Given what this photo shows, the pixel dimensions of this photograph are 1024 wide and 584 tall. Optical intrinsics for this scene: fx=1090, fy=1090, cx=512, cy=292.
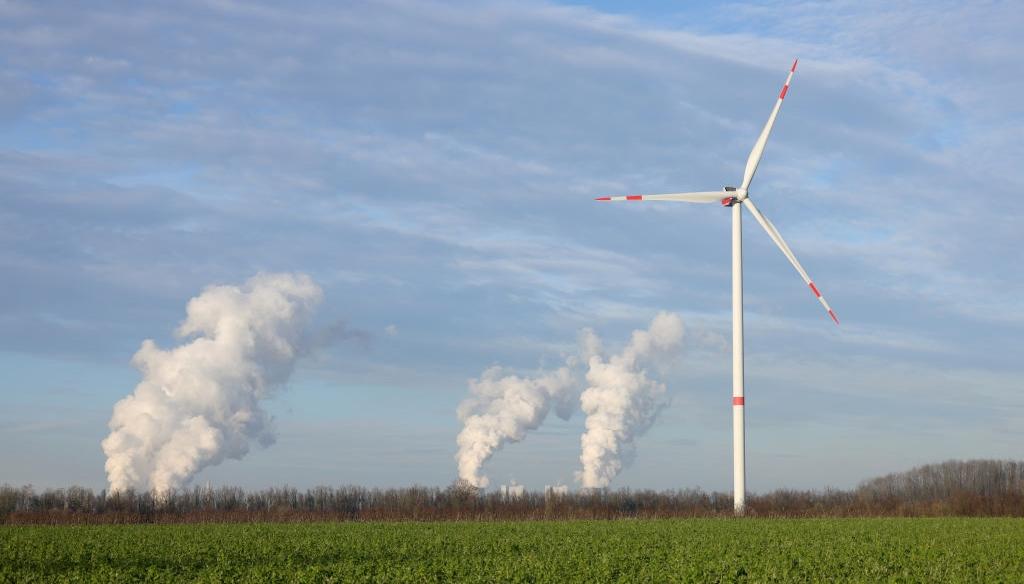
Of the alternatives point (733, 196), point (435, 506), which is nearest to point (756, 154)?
point (733, 196)

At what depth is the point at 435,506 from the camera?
86500mm

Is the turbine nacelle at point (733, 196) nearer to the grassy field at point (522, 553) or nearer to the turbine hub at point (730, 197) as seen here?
the turbine hub at point (730, 197)

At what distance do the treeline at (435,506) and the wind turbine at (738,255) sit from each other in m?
8.09

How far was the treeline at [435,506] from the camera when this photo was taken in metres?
77.7

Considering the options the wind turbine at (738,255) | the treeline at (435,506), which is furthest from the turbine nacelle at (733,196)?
the treeline at (435,506)

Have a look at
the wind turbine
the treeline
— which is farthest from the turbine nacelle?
the treeline

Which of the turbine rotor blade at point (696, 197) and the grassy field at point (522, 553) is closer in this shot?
the grassy field at point (522, 553)

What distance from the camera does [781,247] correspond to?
223ft

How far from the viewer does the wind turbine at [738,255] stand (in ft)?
219

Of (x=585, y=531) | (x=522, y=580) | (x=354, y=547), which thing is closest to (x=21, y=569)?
(x=354, y=547)

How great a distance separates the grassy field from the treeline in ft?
64.1

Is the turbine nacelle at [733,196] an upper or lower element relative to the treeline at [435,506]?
upper

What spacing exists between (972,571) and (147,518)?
6077 centimetres

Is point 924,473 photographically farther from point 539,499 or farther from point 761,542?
point 761,542
